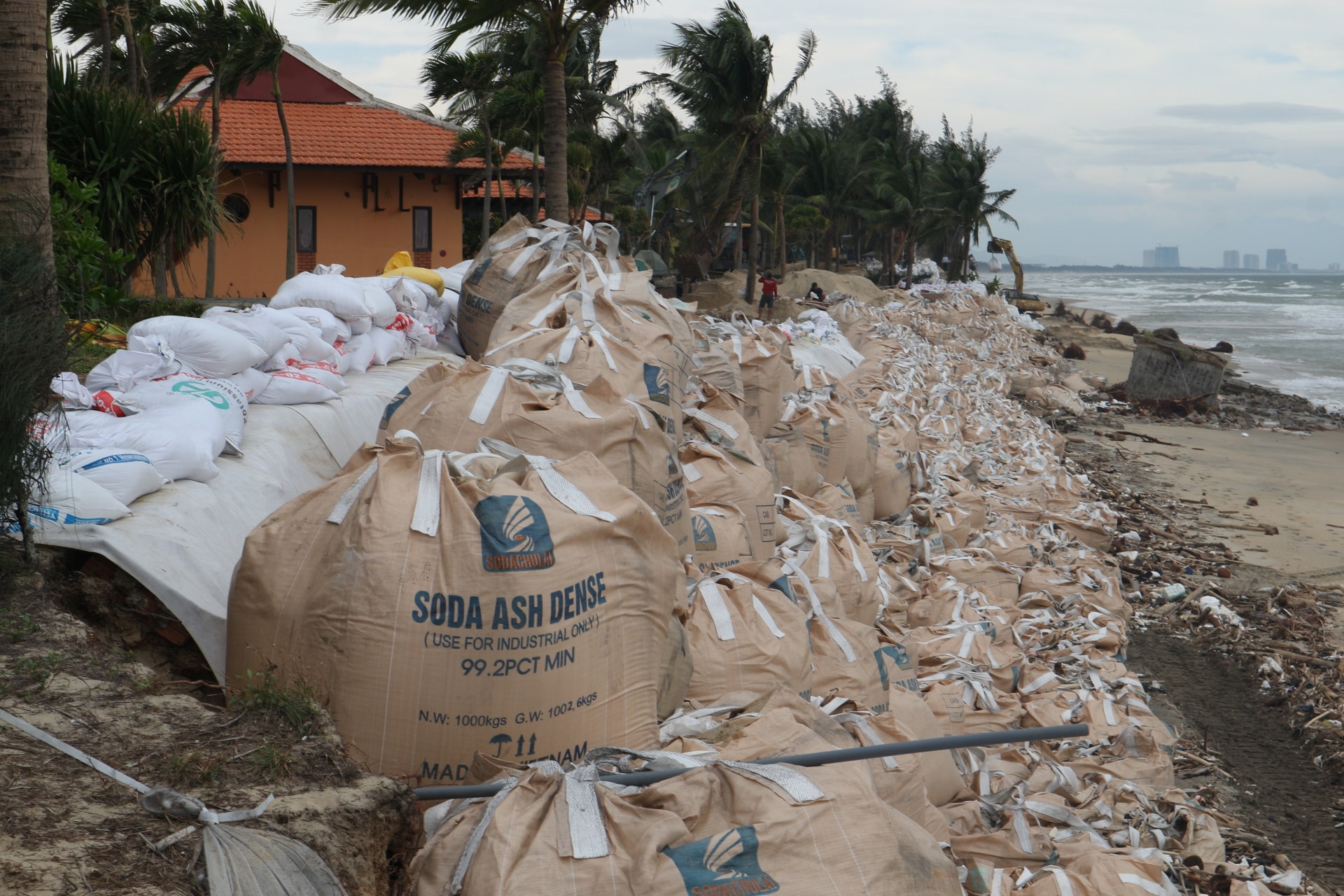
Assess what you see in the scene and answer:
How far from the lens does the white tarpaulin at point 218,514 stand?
2289 mm

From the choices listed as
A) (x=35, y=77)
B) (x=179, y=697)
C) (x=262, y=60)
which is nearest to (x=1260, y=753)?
(x=179, y=697)

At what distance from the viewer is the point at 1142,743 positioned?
3.70 meters

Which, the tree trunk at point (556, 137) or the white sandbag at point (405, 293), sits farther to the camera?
the tree trunk at point (556, 137)

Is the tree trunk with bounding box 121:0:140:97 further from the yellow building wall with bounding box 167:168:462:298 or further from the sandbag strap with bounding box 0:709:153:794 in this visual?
the sandbag strap with bounding box 0:709:153:794

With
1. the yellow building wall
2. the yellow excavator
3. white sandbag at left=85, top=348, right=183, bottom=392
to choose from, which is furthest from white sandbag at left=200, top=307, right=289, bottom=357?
the yellow excavator

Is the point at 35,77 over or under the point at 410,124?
under

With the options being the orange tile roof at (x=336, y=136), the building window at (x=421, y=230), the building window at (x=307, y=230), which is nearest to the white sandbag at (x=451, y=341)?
the orange tile roof at (x=336, y=136)

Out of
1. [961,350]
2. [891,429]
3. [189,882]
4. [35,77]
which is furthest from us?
[961,350]

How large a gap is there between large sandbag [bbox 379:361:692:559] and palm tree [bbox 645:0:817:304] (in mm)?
18400

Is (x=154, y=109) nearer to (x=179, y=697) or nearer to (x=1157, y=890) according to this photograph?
(x=179, y=697)

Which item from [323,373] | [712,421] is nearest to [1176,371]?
[712,421]

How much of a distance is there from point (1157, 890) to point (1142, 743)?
4.44 ft

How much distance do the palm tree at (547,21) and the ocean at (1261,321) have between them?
16948 millimetres

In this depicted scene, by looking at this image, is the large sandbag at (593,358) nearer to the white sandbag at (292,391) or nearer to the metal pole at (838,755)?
the white sandbag at (292,391)
